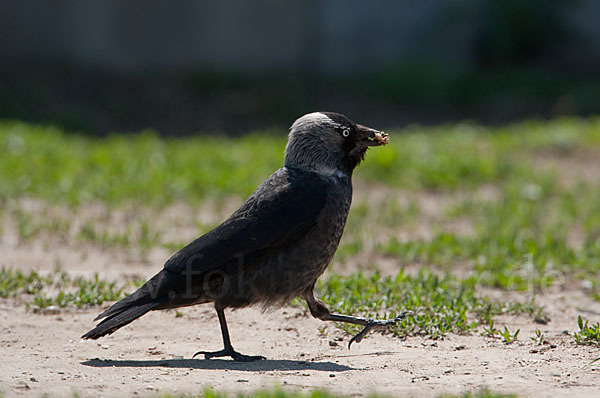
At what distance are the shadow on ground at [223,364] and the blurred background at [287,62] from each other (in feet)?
25.9

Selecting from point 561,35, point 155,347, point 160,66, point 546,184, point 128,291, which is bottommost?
point 155,347

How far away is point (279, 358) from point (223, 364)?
1.17ft

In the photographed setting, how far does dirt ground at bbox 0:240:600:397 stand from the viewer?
400 cm

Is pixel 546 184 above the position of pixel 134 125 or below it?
below

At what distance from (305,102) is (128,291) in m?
8.38

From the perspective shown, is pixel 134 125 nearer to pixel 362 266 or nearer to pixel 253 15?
pixel 253 15

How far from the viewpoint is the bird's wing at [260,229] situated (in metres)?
4.65

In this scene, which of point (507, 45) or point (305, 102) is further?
point (507, 45)

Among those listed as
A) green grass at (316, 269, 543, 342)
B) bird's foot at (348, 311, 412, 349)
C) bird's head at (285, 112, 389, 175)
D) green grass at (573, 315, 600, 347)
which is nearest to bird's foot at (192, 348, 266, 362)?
bird's foot at (348, 311, 412, 349)

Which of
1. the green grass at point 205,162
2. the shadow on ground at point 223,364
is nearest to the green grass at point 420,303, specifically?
the shadow on ground at point 223,364

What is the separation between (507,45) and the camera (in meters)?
15.7

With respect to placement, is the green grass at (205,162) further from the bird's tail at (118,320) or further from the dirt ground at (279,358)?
the bird's tail at (118,320)

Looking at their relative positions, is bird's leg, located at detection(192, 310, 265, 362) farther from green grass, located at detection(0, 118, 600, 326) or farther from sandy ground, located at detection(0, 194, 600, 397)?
green grass, located at detection(0, 118, 600, 326)

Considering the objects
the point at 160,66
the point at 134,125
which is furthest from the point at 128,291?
the point at 160,66
